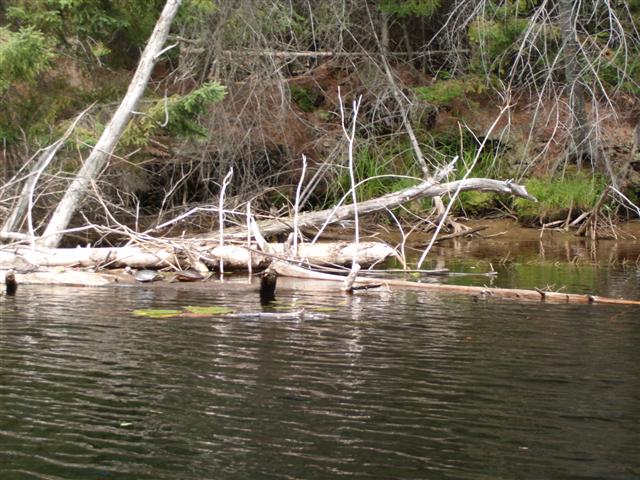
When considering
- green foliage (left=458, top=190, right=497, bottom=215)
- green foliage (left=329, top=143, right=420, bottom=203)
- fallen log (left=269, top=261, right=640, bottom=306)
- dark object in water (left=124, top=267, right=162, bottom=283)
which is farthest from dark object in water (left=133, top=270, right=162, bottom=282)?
green foliage (left=458, top=190, right=497, bottom=215)

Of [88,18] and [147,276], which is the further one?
[88,18]

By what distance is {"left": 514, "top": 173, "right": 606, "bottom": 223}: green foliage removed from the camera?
20062mm

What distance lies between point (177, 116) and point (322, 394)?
9267 mm

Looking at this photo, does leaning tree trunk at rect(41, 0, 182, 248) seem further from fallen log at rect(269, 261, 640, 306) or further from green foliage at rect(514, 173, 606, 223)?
green foliage at rect(514, 173, 606, 223)

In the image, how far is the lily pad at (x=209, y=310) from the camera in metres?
10.1

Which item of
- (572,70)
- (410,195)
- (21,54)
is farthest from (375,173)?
(21,54)

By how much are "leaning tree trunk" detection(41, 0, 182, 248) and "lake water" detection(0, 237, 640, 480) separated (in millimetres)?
3647

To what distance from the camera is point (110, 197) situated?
17406mm

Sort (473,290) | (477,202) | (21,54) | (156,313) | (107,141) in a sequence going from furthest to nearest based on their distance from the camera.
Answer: (477,202), (107,141), (21,54), (473,290), (156,313)

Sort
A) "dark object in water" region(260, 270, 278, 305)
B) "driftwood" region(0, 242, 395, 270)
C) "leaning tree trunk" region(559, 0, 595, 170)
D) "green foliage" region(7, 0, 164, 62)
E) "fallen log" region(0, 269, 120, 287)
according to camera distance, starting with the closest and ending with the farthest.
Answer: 1. "dark object in water" region(260, 270, 278, 305)
2. "fallen log" region(0, 269, 120, 287)
3. "driftwood" region(0, 242, 395, 270)
4. "green foliage" region(7, 0, 164, 62)
5. "leaning tree trunk" region(559, 0, 595, 170)

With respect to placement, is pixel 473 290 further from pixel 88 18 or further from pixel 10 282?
pixel 88 18

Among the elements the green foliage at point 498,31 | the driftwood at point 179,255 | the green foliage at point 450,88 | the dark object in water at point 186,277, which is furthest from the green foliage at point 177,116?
the green foliage at point 450,88

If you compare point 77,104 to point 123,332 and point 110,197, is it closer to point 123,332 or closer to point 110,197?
point 110,197

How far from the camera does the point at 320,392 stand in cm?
684
